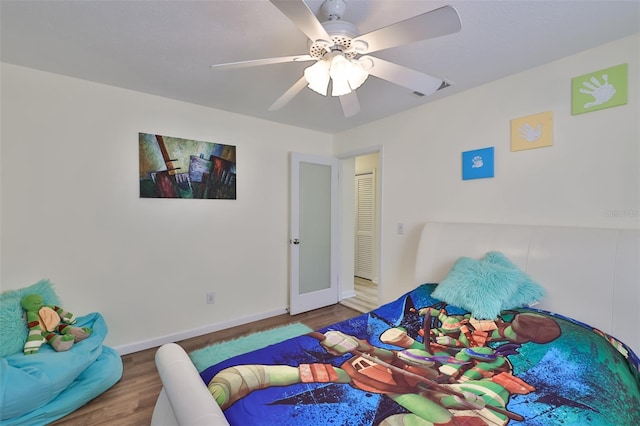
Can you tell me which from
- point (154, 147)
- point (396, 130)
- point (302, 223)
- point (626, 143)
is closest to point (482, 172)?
point (626, 143)

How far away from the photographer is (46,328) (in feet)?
6.24

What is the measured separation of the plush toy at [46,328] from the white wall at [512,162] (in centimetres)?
281

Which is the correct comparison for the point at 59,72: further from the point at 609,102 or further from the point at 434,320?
the point at 609,102

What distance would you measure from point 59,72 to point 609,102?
399 centimetres

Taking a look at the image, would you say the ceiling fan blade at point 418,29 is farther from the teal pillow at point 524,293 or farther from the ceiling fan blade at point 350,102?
the teal pillow at point 524,293

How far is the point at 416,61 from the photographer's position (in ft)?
6.52

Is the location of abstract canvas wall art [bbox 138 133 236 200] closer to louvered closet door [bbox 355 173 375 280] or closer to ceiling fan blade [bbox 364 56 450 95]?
ceiling fan blade [bbox 364 56 450 95]

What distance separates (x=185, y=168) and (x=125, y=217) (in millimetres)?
710

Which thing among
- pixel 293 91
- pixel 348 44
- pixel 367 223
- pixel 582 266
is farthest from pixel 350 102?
pixel 367 223

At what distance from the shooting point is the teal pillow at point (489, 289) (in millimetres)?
1680

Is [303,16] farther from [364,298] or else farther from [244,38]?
[364,298]

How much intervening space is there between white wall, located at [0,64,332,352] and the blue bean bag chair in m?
0.38

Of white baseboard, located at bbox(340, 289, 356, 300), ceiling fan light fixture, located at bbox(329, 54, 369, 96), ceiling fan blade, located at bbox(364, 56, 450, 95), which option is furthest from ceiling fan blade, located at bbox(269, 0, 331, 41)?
white baseboard, located at bbox(340, 289, 356, 300)

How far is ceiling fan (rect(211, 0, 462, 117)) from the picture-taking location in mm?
1028
